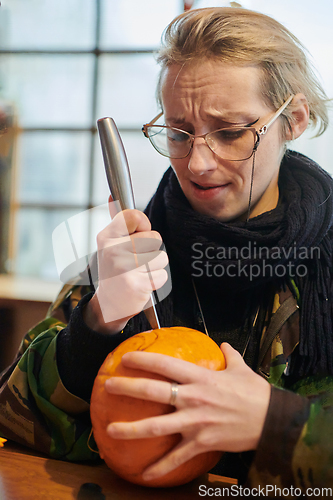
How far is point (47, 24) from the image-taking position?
3.17 metres

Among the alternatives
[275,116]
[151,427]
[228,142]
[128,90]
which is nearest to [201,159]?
[228,142]

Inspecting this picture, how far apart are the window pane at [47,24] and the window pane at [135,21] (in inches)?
5.3

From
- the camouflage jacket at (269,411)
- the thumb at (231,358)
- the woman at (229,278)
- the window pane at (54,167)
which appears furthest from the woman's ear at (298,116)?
the window pane at (54,167)

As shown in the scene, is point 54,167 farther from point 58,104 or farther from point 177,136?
point 177,136

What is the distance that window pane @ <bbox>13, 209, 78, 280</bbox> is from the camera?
3227mm

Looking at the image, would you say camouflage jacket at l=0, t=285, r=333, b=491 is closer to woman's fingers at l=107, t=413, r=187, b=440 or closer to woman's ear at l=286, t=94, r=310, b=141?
woman's fingers at l=107, t=413, r=187, b=440

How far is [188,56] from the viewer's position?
35.9 inches

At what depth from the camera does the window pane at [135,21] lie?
2.75 meters

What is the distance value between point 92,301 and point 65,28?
3041 millimetres

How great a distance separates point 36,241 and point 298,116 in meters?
2.67

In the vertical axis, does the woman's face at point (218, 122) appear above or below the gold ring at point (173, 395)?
above

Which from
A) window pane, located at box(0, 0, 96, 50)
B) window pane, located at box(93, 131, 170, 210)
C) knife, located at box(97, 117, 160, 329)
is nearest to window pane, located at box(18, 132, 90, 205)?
window pane, located at box(93, 131, 170, 210)

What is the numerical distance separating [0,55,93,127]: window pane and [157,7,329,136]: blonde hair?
2.29m

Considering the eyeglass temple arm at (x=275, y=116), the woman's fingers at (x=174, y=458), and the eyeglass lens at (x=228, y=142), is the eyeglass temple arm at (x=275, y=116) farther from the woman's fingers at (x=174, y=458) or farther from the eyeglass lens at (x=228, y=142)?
the woman's fingers at (x=174, y=458)
